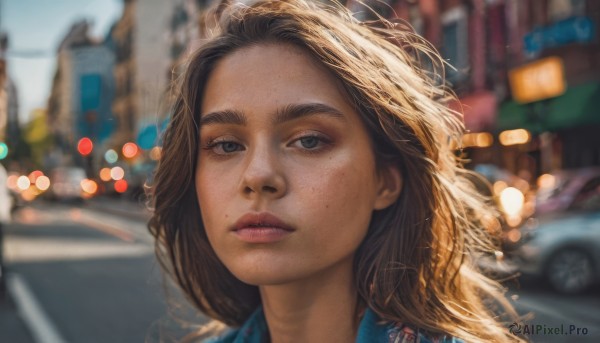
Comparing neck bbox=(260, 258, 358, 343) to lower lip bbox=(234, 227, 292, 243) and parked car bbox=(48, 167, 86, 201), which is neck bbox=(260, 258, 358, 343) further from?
parked car bbox=(48, 167, 86, 201)

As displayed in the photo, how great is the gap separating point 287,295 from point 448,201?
35 centimetres

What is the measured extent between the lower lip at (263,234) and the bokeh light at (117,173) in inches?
966

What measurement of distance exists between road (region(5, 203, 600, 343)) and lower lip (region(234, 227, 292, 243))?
1.53 ft

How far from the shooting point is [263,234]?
1.35 m

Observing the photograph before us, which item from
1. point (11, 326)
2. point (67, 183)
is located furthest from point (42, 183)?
point (11, 326)

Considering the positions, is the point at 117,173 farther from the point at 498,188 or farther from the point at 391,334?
the point at 391,334

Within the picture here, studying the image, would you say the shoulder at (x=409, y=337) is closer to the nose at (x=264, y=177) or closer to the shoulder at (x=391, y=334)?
the shoulder at (x=391, y=334)

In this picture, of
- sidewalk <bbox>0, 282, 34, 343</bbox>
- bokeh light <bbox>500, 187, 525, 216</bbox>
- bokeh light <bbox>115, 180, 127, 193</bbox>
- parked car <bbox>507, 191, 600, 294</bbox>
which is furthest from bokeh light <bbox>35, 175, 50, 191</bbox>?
bokeh light <bbox>500, 187, 525, 216</bbox>

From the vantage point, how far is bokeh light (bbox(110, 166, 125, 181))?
26.5 metres

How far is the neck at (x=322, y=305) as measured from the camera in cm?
150

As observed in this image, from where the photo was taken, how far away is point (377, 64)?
58.9 inches

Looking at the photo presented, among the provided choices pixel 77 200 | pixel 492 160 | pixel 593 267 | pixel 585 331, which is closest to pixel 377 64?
pixel 585 331

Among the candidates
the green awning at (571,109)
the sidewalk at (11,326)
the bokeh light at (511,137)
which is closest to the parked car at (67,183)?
the bokeh light at (511,137)

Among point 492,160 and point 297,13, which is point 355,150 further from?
point 492,160
